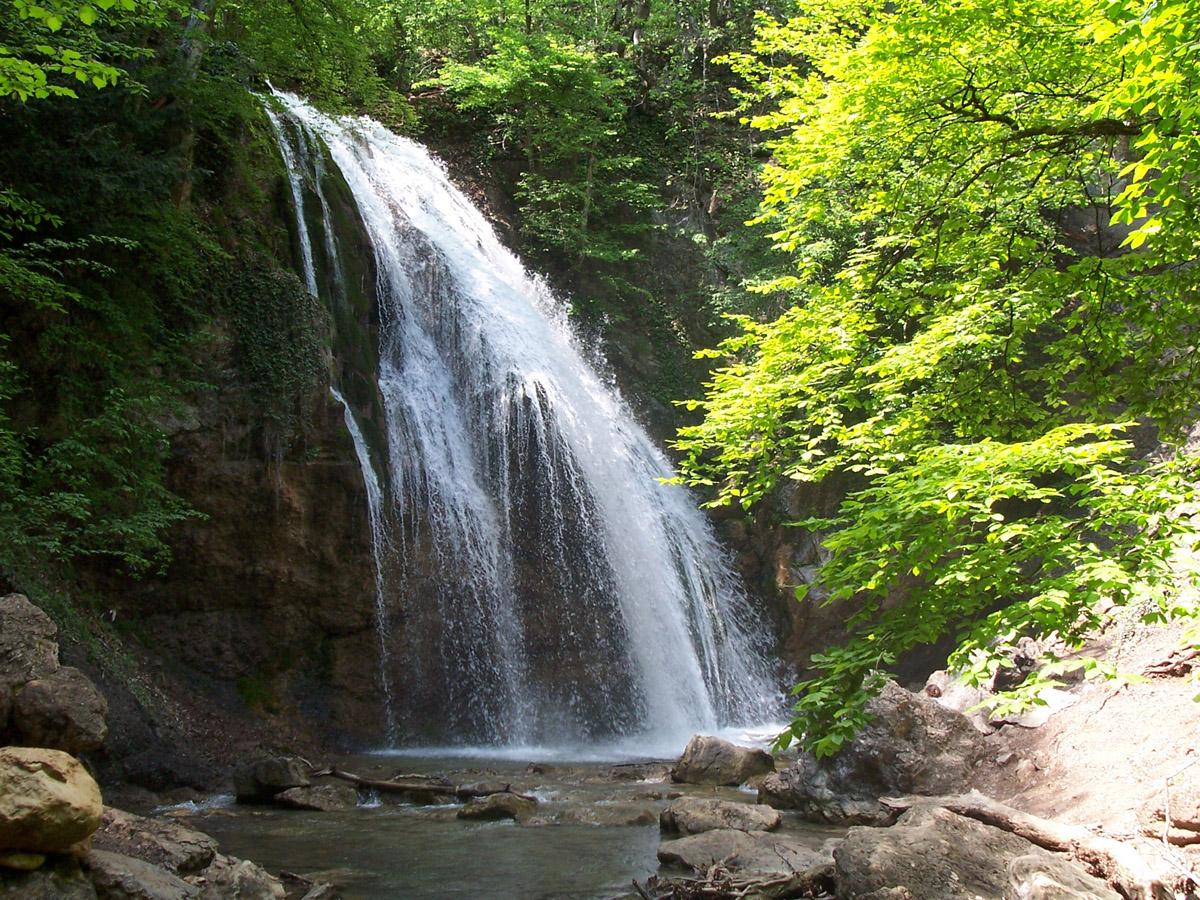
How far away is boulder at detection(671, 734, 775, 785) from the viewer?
383 inches

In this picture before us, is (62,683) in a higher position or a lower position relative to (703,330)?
lower

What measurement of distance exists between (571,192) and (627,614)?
10746mm

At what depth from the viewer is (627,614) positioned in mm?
14125

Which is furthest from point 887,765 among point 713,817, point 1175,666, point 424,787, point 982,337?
point 982,337

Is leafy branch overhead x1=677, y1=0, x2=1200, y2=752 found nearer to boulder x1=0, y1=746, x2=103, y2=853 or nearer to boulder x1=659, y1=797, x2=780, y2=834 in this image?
boulder x1=659, y1=797, x2=780, y2=834

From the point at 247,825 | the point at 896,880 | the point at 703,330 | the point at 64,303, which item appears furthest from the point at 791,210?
the point at 703,330

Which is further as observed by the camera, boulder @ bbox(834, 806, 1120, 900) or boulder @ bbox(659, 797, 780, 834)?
boulder @ bbox(659, 797, 780, 834)

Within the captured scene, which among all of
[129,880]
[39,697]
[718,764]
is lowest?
[718,764]

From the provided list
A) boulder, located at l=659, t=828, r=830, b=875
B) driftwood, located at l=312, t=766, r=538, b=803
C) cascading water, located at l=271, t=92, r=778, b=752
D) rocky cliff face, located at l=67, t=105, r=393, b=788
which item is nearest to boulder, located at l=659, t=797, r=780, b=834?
boulder, located at l=659, t=828, r=830, b=875

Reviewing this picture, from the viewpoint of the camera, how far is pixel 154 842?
500 cm

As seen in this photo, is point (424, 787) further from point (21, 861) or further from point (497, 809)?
point (21, 861)

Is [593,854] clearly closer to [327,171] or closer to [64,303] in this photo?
[64,303]

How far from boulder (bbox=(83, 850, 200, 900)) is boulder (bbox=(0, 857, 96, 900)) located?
0.21ft

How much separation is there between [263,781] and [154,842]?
3.81 metres
